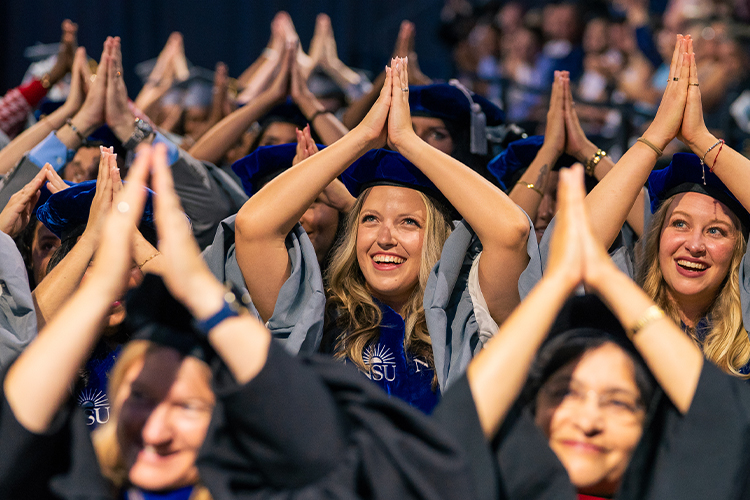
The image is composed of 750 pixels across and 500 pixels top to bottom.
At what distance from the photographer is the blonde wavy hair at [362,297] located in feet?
7.40

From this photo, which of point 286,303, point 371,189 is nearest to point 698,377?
point 286,303

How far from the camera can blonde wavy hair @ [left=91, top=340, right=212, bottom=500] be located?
4.43 feet

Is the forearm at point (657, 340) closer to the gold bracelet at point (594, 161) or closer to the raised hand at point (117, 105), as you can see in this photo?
the gold bracelet at point (594, 161)

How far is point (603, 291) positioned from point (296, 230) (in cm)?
111

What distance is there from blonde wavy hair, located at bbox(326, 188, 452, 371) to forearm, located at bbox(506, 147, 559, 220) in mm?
367

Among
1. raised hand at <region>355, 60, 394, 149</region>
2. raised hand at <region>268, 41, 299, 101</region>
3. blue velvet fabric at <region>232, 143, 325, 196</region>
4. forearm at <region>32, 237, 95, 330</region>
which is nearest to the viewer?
forearm at <region>32, 237, 95, 330</region>

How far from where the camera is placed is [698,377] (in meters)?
1.34

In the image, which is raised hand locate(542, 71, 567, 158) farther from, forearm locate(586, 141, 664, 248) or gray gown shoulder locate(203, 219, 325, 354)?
gray gown shoulder locate(203, 219, 325, 354)

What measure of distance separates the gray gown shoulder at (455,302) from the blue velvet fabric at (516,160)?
27.6 inches

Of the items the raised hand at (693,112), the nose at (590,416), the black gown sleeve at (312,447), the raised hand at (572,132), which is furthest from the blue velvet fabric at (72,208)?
the raised hand at (693,112)

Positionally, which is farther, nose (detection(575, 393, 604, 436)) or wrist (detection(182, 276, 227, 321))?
nose (detection(575, 393, 604, 436))

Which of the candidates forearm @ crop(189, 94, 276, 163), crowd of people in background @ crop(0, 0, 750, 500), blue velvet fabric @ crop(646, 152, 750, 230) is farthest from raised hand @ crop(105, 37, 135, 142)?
blue velvet fabric @ crop(646, 152, 750, 230)

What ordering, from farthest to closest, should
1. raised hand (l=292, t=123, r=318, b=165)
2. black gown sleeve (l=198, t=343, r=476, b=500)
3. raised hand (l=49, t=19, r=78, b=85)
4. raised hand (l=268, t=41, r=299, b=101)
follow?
raised hand (l=49, t=19, r=78, b=85), raised hand (l=268, t=41, r=299, b=101), raised hand (l=292, t=123, r=318, b=165), black gown sleeve (l=198, t=343, r=476, b=500)

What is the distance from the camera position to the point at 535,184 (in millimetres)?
2680
